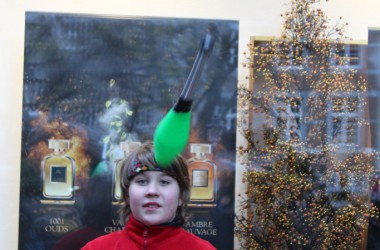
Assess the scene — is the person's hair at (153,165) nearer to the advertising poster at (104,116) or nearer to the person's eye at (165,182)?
the person's eye at (165,182)

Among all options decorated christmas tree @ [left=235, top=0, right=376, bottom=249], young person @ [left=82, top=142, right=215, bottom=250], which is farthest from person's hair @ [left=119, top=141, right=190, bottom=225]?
decorated christmas tree @ [left=235, top=0, right=376, bottom=249]

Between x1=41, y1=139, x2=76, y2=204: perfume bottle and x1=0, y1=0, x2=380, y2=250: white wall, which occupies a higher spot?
x1=0, y1=0, x2=380, y2=250: white wall

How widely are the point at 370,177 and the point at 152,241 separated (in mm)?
981

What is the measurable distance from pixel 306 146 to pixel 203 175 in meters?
0.43

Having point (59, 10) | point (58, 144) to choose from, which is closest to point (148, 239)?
point (58, 144)

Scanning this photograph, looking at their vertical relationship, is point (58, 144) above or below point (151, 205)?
above

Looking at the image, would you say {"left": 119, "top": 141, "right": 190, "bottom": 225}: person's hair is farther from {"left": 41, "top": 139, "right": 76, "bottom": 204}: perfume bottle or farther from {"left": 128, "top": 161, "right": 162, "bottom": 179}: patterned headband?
{"left": 41, "top": 139, "right": 76, "bottom": 204}: perfume bottle

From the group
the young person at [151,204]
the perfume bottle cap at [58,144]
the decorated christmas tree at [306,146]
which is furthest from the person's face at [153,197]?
the perfume bottle cap at [58,144]

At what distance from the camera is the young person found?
5.23ft

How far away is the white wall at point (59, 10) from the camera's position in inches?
90.0

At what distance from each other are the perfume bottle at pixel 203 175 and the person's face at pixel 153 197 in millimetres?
631

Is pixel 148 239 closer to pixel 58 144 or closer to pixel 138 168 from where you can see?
pixel 138 168

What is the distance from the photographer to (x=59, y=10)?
229cm

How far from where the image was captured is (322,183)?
2.10 m
